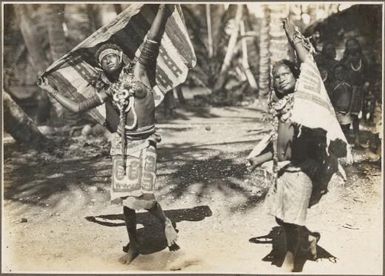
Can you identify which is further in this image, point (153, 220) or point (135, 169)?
point (153, 220)

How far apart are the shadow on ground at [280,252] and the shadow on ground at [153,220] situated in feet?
1.90

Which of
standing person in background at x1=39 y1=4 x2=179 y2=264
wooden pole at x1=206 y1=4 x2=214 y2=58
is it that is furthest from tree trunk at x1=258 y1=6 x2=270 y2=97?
standing person in background at x1=39 y1=4 x2=179 y2=264

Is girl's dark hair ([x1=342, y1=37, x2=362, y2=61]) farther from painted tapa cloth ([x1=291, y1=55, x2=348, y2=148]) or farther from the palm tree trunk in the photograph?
the palm tree trunk

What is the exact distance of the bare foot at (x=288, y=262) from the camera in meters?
4.54

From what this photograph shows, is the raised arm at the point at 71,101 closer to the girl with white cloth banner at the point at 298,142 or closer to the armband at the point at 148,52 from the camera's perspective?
the armband at the point at 148,52

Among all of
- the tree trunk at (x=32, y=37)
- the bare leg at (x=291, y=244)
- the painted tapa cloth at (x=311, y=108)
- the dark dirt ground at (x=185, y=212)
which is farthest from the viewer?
the tree trunk at (x=32, y=37)

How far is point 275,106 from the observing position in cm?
432

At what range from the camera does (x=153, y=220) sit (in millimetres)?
5043

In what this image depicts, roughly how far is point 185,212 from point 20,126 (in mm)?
1908

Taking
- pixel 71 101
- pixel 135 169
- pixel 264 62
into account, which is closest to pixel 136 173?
pixel 135 169

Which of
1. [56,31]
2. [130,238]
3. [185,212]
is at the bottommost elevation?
[130,238]

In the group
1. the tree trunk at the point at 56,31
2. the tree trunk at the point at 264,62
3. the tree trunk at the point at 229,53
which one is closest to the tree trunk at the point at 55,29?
the tree trunk at the point at 56,31

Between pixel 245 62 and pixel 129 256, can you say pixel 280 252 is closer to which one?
pixel 129 256

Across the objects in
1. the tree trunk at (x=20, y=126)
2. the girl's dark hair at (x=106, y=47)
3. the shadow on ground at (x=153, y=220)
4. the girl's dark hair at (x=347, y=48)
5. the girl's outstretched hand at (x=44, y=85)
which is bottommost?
the shadow on ground at (x=153, y=220)
